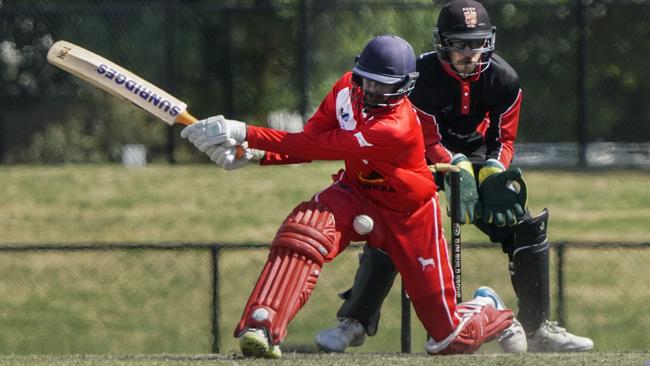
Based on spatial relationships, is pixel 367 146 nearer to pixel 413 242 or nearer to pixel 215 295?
pixel 413 242

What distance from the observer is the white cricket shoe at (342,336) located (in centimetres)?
837

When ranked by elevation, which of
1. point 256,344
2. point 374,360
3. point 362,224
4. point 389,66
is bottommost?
point 374,360

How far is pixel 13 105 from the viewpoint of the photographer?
17344 mm

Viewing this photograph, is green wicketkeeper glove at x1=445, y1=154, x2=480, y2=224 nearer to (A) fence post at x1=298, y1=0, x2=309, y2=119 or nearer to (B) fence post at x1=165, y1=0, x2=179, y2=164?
(A) fence post at x1=298, y1=0, x2=309, y2=119

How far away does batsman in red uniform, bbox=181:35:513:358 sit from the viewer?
721cm

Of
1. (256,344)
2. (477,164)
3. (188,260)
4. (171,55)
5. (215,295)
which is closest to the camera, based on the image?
(256,344)

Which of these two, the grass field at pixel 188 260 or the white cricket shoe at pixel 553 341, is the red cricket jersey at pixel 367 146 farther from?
the grass field at pixel 188 260

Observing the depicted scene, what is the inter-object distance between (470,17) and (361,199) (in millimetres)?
1306

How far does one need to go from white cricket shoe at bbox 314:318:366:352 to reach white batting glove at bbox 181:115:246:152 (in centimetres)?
163

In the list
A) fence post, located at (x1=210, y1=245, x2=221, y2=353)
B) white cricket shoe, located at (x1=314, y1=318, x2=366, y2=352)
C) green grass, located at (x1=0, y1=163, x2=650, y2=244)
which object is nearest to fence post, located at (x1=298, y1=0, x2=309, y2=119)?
green grass, located at (x1=0, y1=163, x2=650, y2=244)

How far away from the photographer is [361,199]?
7602 mm

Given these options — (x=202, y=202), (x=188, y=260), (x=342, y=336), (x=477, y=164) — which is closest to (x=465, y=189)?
(x=477, y=164)

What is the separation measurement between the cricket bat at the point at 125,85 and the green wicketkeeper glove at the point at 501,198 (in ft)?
5.74

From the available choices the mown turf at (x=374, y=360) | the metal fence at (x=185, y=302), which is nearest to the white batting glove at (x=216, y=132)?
the mown turf at (x=374, y=360)
